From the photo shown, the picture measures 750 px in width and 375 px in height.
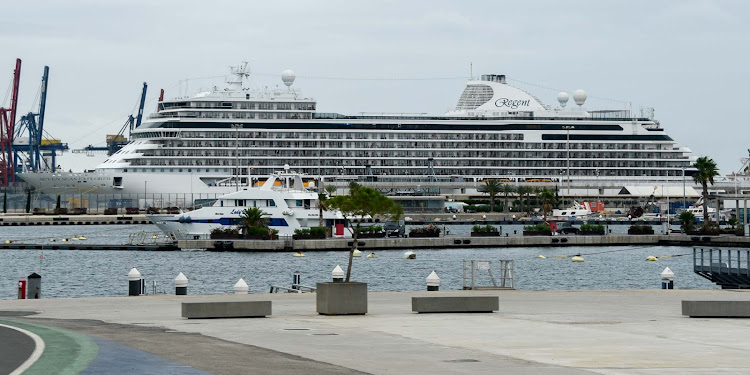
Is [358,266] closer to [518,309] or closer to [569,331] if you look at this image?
[518,309]

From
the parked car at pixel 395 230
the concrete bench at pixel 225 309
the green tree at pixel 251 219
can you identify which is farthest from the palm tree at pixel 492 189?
the concrete bench at pixel 225 309

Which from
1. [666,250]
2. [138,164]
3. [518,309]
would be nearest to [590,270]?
[666,250]

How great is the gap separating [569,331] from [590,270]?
45.4 m

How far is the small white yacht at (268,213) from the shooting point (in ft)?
274

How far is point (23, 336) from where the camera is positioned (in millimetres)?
18203

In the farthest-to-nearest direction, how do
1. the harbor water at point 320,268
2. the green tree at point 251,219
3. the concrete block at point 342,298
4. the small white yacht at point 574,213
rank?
the small white yacht at point 574,213, the green tree at point 251,219, the harbor water at point 320,268, the concrete block at point 342,298

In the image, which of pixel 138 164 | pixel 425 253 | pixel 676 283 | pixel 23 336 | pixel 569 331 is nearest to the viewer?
pixel 23 336

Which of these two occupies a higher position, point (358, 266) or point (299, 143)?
point (299, 143)

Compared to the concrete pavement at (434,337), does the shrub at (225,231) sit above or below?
above

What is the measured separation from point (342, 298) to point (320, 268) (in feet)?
133

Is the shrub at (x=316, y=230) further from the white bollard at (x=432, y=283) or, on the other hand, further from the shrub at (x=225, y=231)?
the white bollard at (x=432, y=283)

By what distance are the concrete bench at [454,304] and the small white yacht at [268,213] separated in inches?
2311

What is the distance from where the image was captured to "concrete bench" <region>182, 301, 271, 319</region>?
2353cm

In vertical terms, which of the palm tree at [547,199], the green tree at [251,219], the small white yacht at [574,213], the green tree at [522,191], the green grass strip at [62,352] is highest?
the green tree at [522,191]
